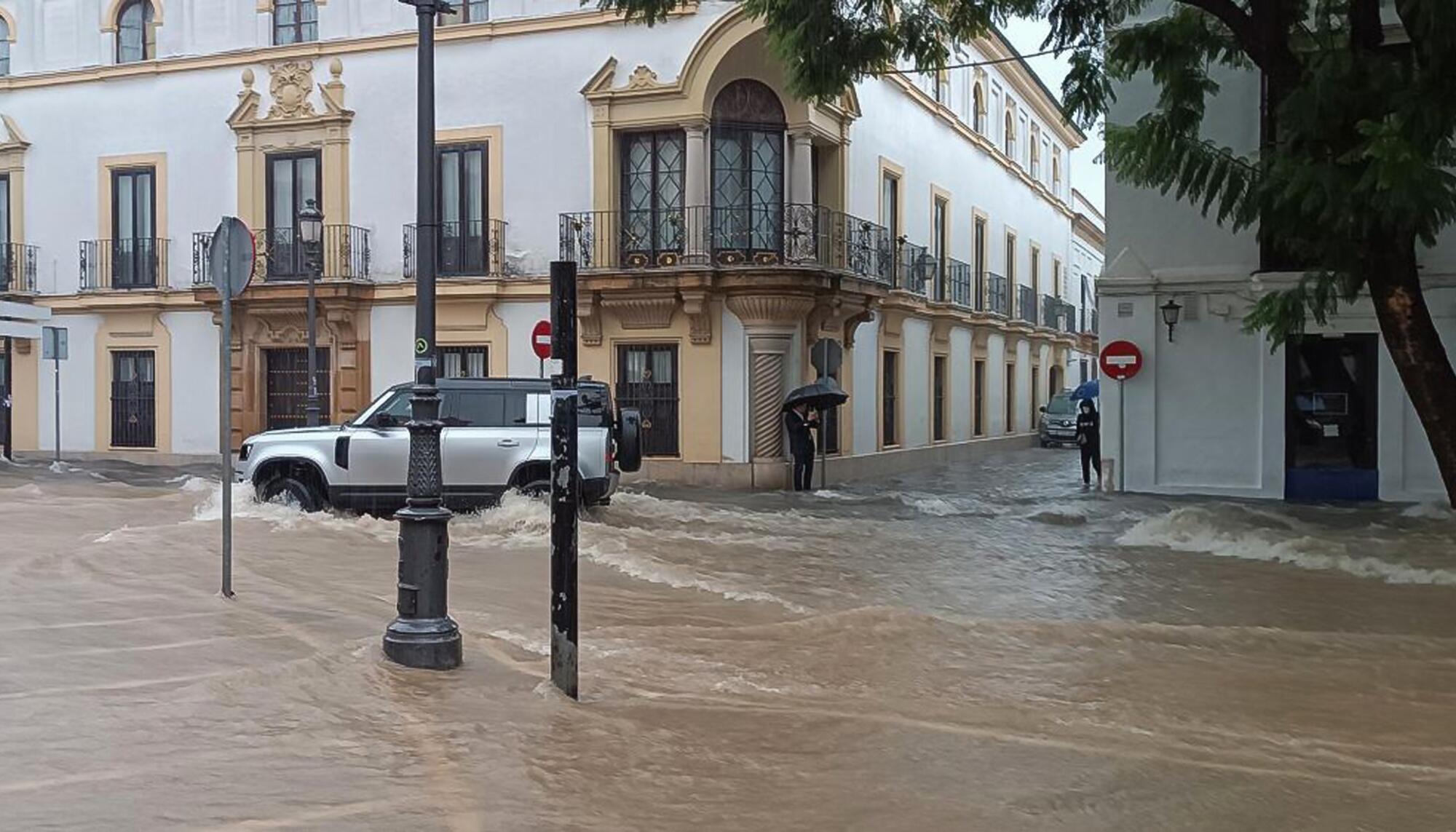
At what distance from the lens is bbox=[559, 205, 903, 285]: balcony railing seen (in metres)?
21.7

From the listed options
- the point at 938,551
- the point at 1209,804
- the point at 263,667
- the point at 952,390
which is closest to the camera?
the point at 1209,804

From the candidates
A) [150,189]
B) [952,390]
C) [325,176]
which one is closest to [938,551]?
[325,176]

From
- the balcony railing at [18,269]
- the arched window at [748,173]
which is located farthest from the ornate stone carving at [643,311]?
the balcony railing at [18,269]

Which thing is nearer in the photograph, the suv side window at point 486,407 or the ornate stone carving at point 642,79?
the suv side window at point 486,407

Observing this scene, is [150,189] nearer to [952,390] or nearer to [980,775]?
[952,390]

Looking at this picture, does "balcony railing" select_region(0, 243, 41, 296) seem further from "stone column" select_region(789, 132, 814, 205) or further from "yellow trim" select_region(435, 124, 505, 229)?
"stone column" select_region(789, 132, 814, 205)

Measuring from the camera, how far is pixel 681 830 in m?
5.01

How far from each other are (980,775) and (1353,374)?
15.2m

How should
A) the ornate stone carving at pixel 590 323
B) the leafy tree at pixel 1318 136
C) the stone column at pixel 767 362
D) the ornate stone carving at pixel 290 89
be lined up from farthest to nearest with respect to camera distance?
the ornate stone carving at pixel 290 89
the ornate stone carving at pixel 590 323
the stone column at pixel 767 362
the leafy tree at pixel 1318 136

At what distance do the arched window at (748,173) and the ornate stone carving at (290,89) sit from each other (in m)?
8.19

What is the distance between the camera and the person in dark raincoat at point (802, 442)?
20984mm

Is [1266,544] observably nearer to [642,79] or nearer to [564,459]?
[564,459]

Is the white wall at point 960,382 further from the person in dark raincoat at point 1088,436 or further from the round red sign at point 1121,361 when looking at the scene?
the round red sign at point 1121,361

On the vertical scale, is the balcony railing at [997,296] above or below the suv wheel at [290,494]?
above
